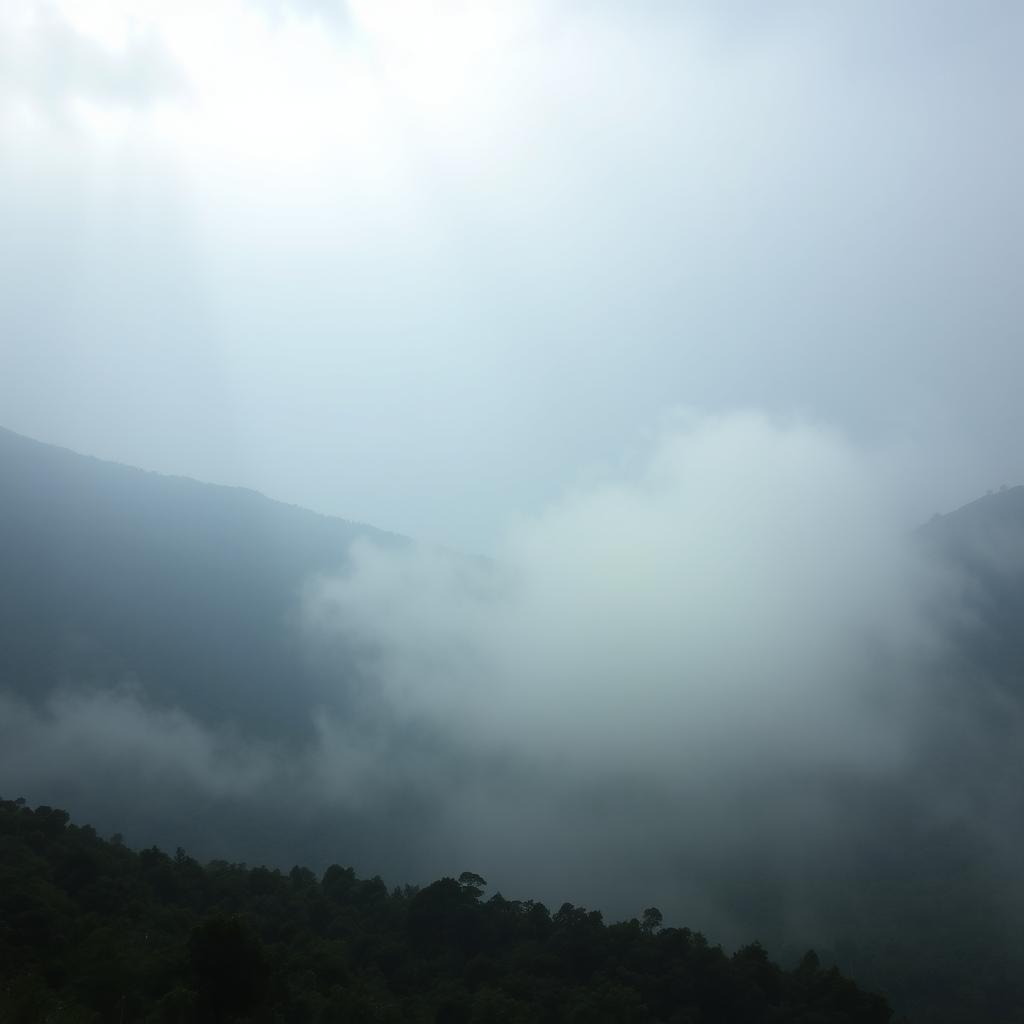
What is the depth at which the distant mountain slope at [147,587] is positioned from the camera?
448ft

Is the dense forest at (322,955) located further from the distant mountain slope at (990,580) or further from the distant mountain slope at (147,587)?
the distant mountain slope at (990,580)

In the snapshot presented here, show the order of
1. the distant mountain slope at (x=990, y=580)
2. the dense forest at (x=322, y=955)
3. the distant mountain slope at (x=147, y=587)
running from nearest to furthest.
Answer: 1. the dense forest at (x=322, y=955)
2. the distant mountain slope at (x=147, y=587)
3. the distant mountain slope at (x=990, y=580)

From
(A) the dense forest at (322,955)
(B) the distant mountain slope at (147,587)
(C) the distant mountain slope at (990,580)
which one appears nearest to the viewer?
(A) the dense forest at (322,955)

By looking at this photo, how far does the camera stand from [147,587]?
506ft

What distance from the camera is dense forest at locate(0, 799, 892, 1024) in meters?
35.4

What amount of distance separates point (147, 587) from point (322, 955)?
119m

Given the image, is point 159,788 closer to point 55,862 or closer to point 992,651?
point 55,862

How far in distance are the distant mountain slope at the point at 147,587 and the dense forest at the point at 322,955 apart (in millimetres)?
70142

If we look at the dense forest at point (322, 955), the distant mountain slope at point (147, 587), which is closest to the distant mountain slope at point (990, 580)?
the dense forest at point (322, 955)

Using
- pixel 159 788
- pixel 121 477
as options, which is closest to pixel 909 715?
pixel 159 788

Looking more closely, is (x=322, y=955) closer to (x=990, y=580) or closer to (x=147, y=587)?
(x=147, y=587)

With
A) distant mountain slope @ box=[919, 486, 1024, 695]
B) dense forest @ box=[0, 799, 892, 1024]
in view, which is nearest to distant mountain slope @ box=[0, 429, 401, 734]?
dense forest @ box=[0, 799, 892, 1024]

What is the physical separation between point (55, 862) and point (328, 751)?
87183 mm

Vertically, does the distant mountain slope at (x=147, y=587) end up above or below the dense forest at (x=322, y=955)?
above
